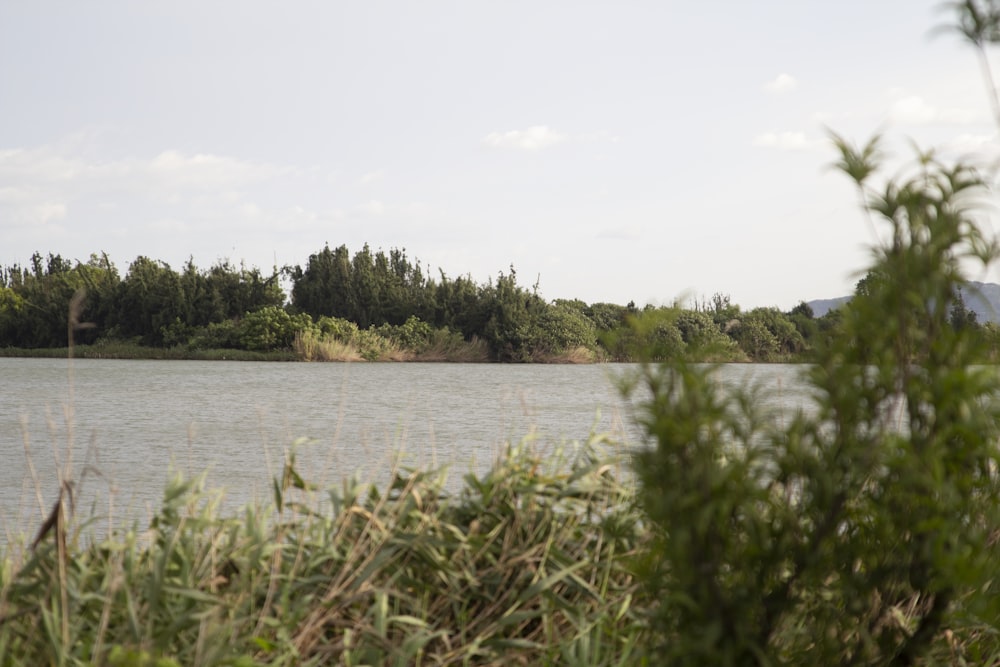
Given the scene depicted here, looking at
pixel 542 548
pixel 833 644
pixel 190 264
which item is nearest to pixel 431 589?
pixel 542 548

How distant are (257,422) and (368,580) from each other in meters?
9.61

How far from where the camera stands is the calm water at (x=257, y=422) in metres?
4.34

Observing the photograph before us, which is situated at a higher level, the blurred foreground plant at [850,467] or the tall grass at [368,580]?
the blurred foreground plant at [850,467]

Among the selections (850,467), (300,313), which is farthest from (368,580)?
(300,313)

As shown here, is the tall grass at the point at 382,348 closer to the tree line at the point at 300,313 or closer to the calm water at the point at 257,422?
the tree line at the point at 300,313

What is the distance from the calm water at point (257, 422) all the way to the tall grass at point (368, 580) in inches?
7.5

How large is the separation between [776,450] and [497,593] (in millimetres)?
1331

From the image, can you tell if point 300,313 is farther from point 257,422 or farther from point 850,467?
point 850,467

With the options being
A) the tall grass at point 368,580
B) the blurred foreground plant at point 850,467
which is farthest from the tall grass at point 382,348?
the blurred foreground plant at point 850,467

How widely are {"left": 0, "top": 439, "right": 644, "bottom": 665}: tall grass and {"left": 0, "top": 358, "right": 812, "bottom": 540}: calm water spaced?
0.19 metres

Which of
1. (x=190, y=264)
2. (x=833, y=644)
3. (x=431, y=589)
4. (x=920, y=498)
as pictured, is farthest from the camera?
(x=190, y=264)

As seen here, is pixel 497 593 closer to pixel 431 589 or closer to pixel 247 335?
pixel 431 589

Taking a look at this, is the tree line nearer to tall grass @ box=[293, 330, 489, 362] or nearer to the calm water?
tall grass @ box=[293, 330, 489, 362]

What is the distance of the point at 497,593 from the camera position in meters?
2.94
